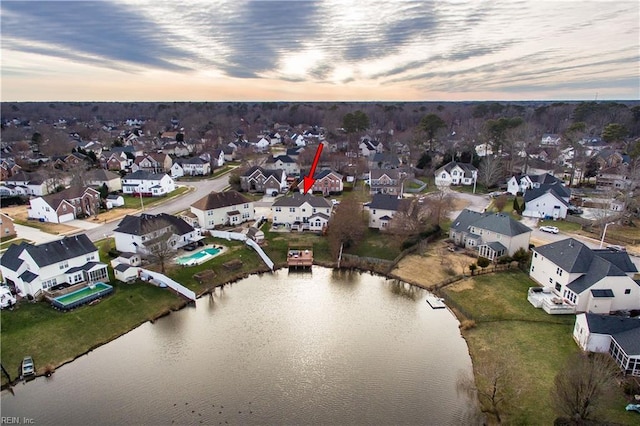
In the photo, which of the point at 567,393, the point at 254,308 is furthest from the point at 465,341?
the point at 254,308

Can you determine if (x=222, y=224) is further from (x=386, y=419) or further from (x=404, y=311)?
(x=386, y=419)

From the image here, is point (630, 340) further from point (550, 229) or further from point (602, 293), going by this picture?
point (550, 229)

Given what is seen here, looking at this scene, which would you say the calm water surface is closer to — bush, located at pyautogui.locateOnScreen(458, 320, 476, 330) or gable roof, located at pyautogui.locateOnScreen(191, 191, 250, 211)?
bush, located at pyautogui.locateOnScreen(458, 320, 476, 330)

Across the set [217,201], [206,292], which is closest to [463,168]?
[217,201]

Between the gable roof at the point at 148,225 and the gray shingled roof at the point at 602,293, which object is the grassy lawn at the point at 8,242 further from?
the gray shingled roof at the point at 602,293

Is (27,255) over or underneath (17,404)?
over
